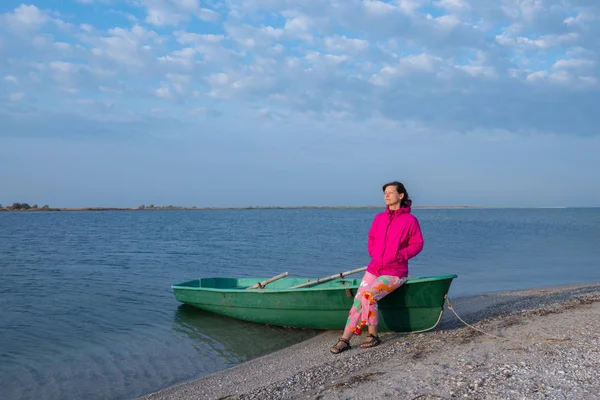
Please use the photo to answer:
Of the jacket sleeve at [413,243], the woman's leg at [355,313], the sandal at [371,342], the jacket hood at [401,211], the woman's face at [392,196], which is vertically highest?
the woman's face at [392,196]

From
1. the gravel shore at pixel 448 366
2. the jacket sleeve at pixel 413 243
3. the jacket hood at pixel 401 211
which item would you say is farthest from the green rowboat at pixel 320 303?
the jacket hood at pixel 401 211

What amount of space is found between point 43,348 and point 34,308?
3.70m

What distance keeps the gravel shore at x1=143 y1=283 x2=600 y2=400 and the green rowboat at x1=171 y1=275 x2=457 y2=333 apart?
27 centimetres

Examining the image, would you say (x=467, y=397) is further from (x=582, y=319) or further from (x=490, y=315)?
(x=490, y=315)

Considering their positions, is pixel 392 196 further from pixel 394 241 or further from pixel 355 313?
pixel 355 313

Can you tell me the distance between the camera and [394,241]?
670 cm

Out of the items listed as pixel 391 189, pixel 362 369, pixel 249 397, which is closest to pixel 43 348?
pixel 249 397

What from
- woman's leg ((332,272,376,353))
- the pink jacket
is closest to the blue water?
woman's leg ((332,272,376,353))

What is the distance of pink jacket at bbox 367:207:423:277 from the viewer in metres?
6.65

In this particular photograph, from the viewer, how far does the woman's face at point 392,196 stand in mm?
6758

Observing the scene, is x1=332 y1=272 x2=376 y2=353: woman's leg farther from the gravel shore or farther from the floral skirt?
the gravel shore

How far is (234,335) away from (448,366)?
5.17 m

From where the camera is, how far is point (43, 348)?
8898 mm

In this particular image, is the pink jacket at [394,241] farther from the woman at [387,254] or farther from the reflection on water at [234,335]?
the reflection on water at [234,335]
